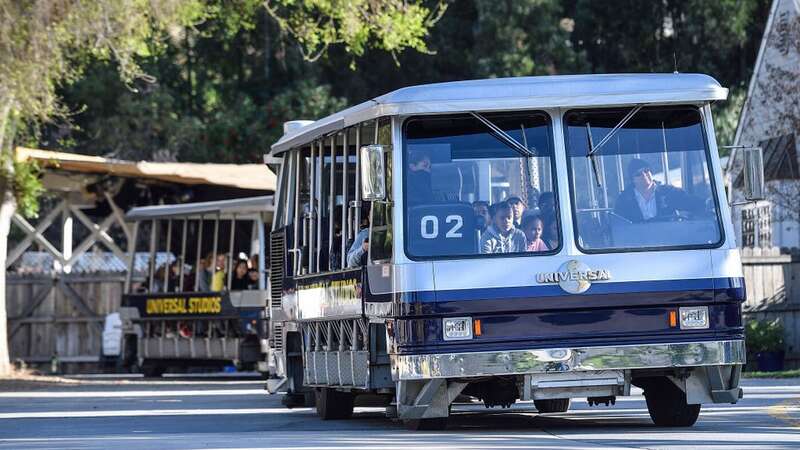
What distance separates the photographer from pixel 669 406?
48.2ft

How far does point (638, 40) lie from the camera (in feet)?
152

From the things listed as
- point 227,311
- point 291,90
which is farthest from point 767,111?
point 291,90

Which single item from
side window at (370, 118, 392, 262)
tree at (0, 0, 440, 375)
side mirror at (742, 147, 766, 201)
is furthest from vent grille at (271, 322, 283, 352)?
tree at (0, 0, 440, 375)

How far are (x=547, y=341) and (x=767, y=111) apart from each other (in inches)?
786

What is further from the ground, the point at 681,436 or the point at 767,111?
the point at 767,111

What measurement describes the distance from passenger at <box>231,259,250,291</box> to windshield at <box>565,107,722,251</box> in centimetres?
1364

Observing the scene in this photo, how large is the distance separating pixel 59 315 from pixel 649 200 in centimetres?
2157

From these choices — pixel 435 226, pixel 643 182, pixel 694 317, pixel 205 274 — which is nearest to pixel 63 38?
pixel 205 274

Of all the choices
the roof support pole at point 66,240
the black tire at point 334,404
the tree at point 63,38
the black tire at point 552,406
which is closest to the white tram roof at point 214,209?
the tree at point 63,38

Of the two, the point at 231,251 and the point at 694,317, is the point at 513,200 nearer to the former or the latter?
the point at 694,317

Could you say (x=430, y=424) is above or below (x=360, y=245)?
below

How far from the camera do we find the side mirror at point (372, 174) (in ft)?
44.5

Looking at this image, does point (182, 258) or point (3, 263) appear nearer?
point (182, 258)

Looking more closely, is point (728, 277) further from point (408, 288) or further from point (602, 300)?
point (408, 288)
